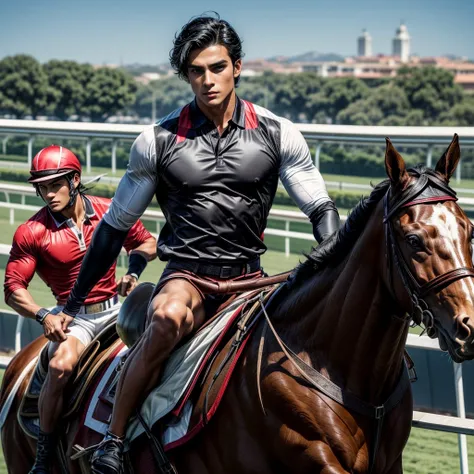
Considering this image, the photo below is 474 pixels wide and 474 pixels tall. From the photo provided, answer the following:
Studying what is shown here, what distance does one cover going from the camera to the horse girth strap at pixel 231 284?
3.89 m

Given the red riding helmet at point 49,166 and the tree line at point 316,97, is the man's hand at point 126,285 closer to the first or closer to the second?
the red riding helmet at point 49,166

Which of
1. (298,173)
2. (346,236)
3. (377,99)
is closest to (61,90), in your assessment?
(377,99)

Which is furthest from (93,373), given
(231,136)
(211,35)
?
(211,35)

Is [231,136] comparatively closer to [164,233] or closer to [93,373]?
[164,233]

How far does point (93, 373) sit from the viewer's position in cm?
437

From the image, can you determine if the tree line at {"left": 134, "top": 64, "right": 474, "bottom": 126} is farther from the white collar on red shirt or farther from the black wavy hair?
the black wavy hair

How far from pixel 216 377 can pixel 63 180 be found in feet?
4.87

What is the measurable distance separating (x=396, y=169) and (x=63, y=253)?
201 centimetres

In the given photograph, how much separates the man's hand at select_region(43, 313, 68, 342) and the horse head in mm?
1746


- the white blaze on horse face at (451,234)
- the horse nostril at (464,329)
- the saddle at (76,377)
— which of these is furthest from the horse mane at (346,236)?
the saddle at (76,377)

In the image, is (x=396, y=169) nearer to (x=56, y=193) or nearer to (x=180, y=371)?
(x=180, y=371)

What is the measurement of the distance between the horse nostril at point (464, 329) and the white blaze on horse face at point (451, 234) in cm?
8

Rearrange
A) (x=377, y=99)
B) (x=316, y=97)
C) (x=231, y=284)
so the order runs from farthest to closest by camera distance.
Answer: (x=316, y=97), (x=377, y=99), (x=231, y=284)

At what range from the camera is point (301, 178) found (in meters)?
3.98
